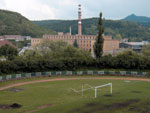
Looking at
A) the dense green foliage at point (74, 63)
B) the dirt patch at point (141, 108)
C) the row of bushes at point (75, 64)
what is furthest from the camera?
the row of bushes at point (75, 64)

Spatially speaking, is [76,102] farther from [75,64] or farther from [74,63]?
[75,64]

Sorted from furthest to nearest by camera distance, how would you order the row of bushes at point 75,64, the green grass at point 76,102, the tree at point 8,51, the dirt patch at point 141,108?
the tree at point 8,51 < the row of bushes at point 75,64 < the green grass at point 76,102 < the dirt patch at point 141,108

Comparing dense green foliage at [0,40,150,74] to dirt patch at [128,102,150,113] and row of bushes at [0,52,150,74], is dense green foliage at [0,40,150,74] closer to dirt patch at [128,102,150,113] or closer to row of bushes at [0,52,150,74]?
row of bushes at [0,52,150,74]

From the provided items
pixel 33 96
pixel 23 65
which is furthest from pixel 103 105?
pixel 23 65

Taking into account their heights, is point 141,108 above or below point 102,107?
above

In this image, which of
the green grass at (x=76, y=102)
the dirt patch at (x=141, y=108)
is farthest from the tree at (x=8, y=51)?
the dirt patch at (x=141, y=108)

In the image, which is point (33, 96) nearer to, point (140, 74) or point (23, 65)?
point (23, 65)

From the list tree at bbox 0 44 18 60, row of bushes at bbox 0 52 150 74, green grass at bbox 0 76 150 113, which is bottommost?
→ green grass at bbox 0 76 150 113

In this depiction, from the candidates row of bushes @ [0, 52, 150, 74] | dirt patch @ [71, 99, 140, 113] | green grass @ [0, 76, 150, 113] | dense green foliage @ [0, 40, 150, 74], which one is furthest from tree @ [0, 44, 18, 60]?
dirt patch @ [71, 99, 140, 113]

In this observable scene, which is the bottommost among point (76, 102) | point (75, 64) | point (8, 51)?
point (76, 102)

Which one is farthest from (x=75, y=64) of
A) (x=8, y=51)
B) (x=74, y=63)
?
(x=8, y=51)

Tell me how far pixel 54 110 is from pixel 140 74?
34773 millimetres

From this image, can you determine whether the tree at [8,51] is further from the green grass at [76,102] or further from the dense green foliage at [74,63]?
the green grass at [76,102]

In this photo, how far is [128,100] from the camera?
2080 cm
